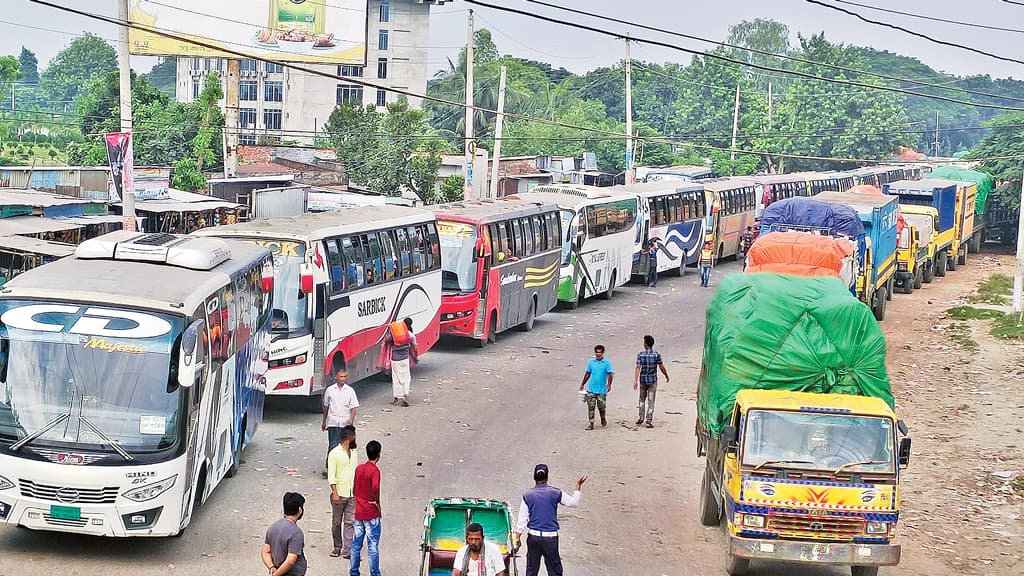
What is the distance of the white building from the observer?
88.6 metres

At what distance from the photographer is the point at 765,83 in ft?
492

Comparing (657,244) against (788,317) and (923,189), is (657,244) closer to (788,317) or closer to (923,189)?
(923,189)

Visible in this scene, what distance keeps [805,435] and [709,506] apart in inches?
96.3

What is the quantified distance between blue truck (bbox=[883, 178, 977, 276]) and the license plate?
3388 centimetres

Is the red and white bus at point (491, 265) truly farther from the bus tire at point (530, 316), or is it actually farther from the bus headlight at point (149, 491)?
the bus headlight at point (149, 491)

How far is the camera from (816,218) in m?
30.3

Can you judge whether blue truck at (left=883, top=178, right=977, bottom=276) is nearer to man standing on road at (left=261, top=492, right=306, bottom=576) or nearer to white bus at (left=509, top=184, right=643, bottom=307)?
white bus at (left=509, top=184, right=643, bottom=307)

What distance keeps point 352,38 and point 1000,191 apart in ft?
96.8

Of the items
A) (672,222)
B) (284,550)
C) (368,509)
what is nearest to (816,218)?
(672,222)

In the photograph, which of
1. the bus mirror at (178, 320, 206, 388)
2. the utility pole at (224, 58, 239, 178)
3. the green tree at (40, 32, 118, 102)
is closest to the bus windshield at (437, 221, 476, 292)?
the bus mirror at (178, 320, 206, 388)

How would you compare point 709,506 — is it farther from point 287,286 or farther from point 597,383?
point 287,286

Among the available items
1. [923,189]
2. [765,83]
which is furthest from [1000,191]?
[765,83]

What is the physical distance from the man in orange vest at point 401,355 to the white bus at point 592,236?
11.8 metres

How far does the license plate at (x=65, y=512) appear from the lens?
1181 centimetres
